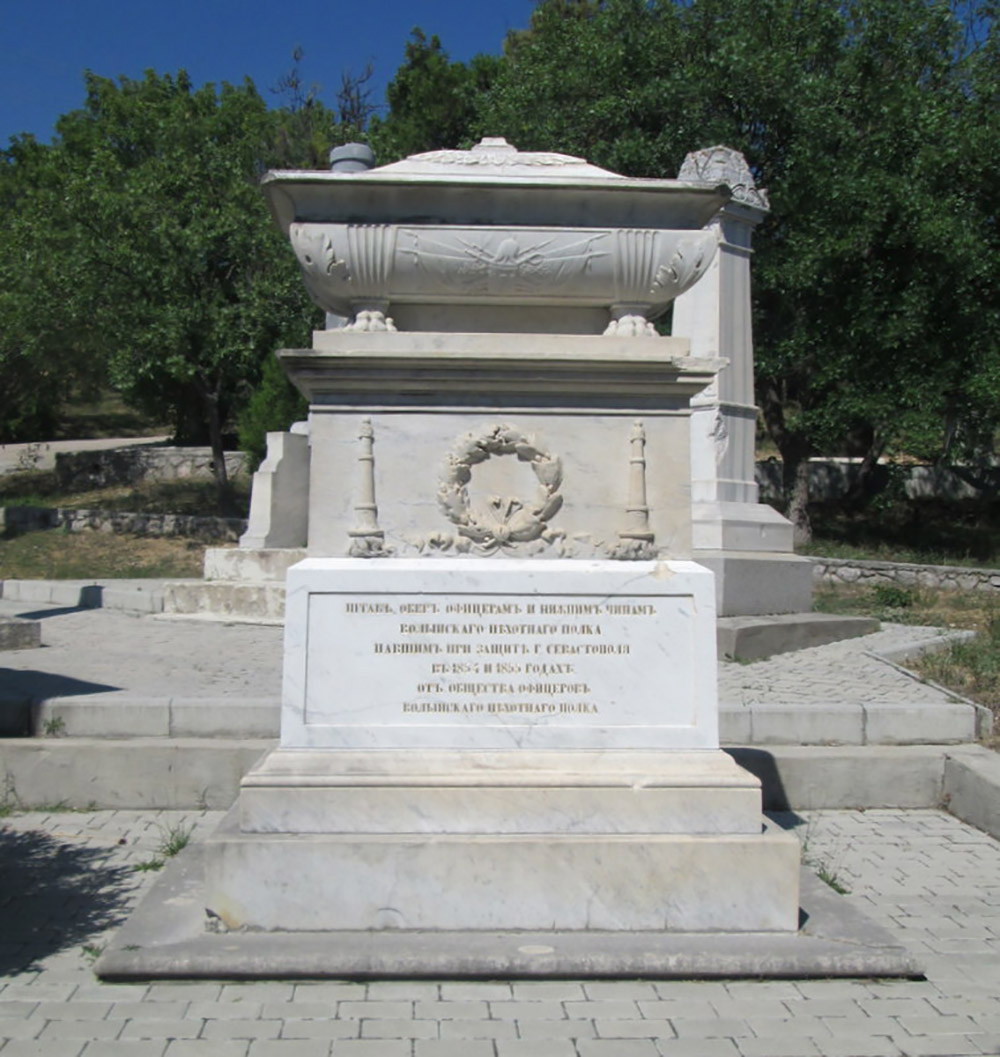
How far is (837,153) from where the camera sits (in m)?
18.1

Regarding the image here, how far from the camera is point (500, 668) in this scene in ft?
13.3

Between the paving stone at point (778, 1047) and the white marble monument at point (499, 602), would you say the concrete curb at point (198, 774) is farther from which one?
the paving stone at point (778, 1047)

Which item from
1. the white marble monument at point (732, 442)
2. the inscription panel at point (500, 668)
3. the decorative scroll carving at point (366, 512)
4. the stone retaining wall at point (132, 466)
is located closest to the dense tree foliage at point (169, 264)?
the stone retaining wall at point (132, 466)

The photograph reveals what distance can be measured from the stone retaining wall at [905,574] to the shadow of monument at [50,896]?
12.3 meters

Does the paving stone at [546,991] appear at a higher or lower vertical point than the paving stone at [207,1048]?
higher

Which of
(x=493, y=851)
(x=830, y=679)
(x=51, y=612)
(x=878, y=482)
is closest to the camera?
(x=493, y=851)

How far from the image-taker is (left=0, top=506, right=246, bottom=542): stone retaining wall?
2120 cm

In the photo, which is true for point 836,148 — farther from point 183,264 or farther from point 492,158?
point 492,158

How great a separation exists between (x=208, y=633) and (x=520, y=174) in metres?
7.25

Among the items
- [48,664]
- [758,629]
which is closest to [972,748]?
[758,629]

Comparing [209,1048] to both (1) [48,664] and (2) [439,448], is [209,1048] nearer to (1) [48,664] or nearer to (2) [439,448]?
(2) [439,448]

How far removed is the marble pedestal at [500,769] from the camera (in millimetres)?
3811

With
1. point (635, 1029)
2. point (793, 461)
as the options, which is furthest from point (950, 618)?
point (635, 1029)

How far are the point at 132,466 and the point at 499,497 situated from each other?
25.8 m
